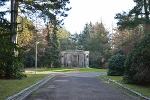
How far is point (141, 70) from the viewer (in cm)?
1091

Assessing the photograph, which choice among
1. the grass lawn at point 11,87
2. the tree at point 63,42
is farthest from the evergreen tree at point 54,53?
the grass lawn at point 11,87

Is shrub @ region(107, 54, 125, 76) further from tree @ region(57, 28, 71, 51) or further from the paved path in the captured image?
tree @ region(57, 28, 71, 51)

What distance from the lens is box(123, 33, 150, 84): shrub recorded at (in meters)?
10.8

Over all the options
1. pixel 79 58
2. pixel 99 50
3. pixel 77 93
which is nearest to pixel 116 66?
pixel 77 93

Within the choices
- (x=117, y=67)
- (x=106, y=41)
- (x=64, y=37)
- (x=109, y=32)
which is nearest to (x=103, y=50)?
(x=106, y=41)

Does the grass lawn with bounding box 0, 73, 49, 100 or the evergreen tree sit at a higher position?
the evergreen tree

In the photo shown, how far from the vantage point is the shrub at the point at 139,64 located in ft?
35.3

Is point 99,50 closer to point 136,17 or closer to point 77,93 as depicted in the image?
point 136,17

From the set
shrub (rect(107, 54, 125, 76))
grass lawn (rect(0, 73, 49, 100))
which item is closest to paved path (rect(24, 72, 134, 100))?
grass lawn (rect(0, 73, 49, 100))

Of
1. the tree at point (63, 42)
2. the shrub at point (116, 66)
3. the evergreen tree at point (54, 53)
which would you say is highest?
the tree at point (63, 42)

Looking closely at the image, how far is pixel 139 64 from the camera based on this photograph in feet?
37.1

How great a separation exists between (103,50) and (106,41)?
8.08 ft

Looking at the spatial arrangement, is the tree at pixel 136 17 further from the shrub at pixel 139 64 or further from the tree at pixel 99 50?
the tree at pixel 99 50

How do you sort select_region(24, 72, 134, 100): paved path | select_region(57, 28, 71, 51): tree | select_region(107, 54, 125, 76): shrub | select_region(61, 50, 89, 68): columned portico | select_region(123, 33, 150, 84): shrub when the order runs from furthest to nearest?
select_region(57, 28, 71, 51): tree, select_region(61, 50, 89, 68): columned portico, select_region(107, 54, 125, 76): shrub, select_region(123, 33, 150, 84): shrub, select_region(24, 72, 134, 100): paved path
